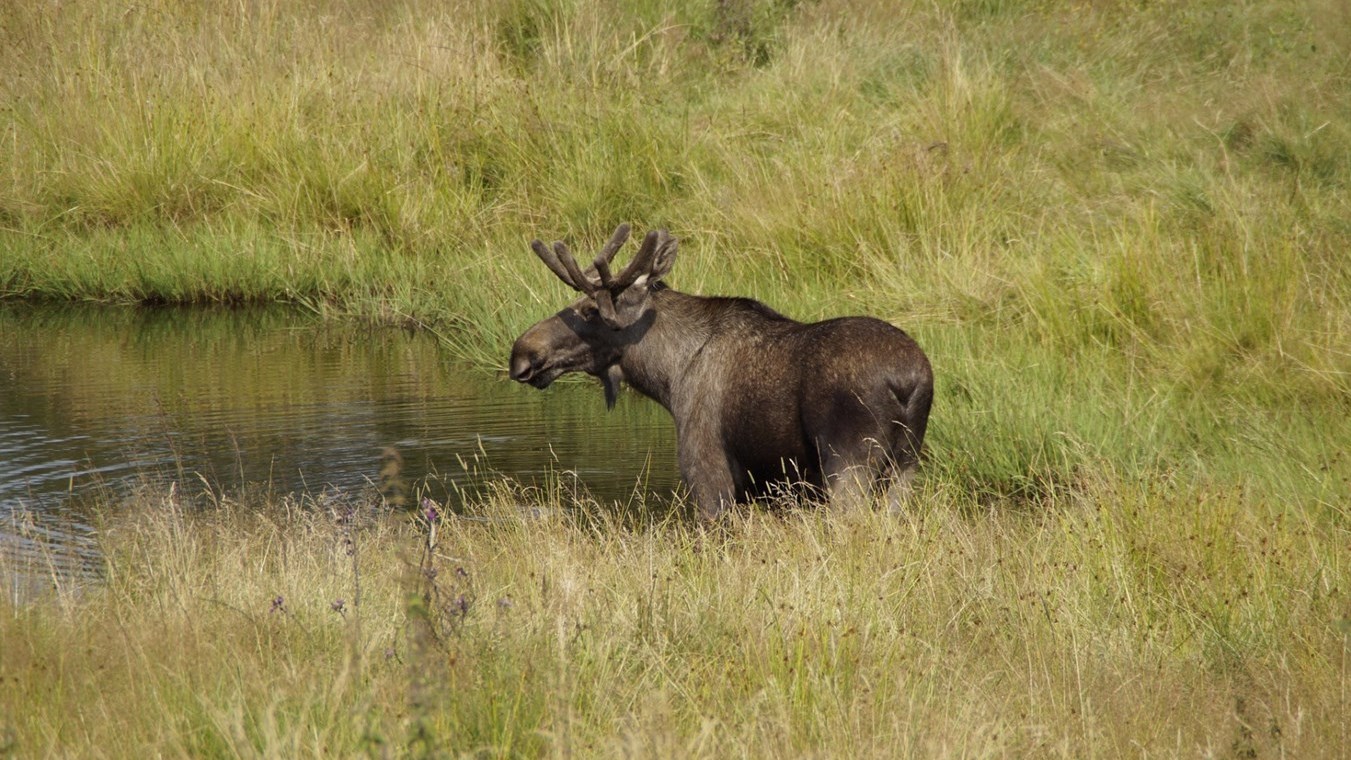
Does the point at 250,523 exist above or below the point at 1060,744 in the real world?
below

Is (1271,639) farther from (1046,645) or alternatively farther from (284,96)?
(284,96)

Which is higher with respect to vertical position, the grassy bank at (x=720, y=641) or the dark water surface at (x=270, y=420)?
the grassy bank at (x=720, y=641)

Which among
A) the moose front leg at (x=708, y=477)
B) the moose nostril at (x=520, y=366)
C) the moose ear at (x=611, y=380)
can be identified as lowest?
the moose front leg at (x=708, y=477)

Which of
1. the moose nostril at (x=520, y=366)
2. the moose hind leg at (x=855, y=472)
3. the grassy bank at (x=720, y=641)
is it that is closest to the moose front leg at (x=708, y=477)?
the grassy bank at (x=720, y=641)

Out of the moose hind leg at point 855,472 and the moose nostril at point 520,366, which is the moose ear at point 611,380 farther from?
the moose hind leg at point 855,472

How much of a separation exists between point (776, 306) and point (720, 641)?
6.50 metres

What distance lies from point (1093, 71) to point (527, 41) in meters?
5.74

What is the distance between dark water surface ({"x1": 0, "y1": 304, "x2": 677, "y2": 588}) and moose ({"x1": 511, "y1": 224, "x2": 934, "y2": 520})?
0.68m

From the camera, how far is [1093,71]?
16859 millimetres

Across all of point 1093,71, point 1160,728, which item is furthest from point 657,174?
point 1160,728

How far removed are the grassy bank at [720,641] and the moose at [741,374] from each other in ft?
1.27

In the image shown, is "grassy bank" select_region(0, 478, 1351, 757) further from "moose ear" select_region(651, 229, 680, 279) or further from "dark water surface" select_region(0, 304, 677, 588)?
"dark water surface" select_region(0, 304, 677, 588)

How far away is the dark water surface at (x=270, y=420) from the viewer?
876cm

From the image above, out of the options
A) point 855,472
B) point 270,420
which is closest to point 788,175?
point 270,420
